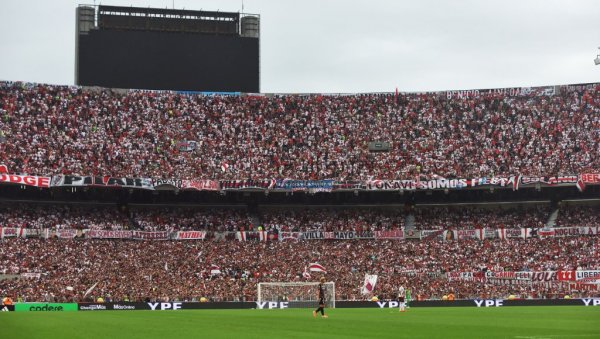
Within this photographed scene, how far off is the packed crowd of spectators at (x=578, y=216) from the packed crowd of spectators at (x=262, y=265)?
9.97ft

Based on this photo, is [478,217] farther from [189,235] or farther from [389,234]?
[189,235]

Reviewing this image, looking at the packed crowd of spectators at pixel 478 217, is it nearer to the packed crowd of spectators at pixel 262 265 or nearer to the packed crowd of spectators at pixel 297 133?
the packed crowd of spectators at pixel 262 265

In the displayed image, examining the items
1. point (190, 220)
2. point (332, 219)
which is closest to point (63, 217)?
point (190, 220)

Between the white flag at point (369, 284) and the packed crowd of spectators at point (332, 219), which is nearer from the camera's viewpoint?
the white flag at point (369, 284)

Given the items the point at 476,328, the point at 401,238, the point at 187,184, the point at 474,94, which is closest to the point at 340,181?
the point at 401,238

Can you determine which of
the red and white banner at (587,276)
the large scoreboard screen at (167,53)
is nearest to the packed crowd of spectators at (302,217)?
the red and white banner at (587,276)

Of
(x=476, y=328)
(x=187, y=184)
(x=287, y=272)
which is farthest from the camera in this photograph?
(x=187, y=184)

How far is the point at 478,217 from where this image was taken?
8444cm

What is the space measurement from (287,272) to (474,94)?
107ft

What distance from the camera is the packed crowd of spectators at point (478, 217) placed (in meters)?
82.6

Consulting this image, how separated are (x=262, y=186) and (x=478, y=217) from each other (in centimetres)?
2193

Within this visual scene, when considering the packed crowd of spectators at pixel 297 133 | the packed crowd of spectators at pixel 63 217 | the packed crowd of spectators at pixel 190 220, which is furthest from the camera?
the packed crowd of spectators at pixel 297 133

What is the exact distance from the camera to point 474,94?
93.0 m

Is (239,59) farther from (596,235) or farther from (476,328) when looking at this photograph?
(476,328)
